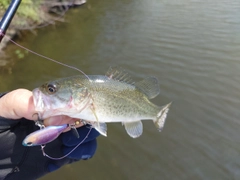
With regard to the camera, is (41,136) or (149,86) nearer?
(41,136)

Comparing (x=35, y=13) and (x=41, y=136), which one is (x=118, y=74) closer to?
(x=41, y=136)

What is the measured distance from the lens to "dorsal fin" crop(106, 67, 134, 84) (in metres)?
2.06

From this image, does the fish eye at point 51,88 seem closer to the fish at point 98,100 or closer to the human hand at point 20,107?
the fish at point 98,100

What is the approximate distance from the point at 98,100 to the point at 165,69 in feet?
17.8

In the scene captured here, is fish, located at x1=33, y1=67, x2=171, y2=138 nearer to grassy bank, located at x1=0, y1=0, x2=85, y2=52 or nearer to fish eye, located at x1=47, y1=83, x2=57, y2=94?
fish eye, located at x1=47, y1=83, x2=57, y2=94

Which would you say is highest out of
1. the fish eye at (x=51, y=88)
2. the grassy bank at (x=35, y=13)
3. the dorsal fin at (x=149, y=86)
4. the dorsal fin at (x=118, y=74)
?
the fish eye at (x=51, y=88)

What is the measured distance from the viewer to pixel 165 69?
7.11 m

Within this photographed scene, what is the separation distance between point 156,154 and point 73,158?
2.90 m

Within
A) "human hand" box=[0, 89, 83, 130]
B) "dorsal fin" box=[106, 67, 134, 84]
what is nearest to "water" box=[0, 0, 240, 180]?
"dorsal fin" box=[106, 67, 134, 84]

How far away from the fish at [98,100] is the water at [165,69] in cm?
256

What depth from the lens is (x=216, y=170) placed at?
446 cm

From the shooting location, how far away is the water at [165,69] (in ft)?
15.0

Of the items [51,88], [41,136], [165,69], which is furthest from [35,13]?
[41,136]

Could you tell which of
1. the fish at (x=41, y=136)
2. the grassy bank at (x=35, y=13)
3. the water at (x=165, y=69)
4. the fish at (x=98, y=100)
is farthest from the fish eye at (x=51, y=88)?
the grassy bank at (x=35, y=13)
